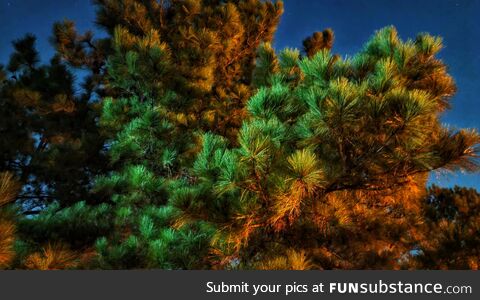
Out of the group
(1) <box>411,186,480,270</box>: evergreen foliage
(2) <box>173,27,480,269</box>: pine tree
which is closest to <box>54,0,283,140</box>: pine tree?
(2) <box>173,27,480,269</box>: pine tree

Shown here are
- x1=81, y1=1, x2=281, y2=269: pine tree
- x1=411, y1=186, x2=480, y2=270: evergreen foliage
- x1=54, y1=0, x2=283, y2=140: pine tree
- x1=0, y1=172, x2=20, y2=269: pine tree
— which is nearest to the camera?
x1=0, y1=172, x2=20, y2=269: pine tree

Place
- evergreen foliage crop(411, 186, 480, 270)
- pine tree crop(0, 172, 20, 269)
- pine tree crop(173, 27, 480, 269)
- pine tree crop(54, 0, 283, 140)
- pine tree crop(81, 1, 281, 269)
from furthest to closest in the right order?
pine tree crop(54, 0, 283, 140) < evergreen foliage crop(411, 186, 480, 270) < pine tree crop(81, 1, 281, 269) < pine tree crop(173, 27, 480, 269) < pine tree crop(0, 172, 20, 269)

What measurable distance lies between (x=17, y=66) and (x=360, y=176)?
7.47 metres

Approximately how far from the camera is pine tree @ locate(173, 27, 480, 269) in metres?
2.42

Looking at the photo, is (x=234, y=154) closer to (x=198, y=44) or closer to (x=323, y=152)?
(x=323, y=152)

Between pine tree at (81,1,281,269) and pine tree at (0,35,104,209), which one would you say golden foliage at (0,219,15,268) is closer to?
pine tree at (81,1,281,269)

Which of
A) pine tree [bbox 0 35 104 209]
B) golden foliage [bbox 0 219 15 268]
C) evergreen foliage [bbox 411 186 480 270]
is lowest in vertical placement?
golden foliage [bbox 0 219 15 268]

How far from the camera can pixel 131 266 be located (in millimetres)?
3391

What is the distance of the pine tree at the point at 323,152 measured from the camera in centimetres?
242

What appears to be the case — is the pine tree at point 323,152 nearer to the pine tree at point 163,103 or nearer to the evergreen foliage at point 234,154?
the evergreen foliage at point 234,154

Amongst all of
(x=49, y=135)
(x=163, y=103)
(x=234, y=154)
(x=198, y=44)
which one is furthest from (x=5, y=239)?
(x=49, y=135)

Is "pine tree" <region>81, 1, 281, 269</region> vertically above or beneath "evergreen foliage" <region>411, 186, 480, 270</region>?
above

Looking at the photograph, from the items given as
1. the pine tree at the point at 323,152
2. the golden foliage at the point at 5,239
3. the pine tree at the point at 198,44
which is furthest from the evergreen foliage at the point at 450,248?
the golden foliage at the point at 5,239

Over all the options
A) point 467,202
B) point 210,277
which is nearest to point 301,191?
point 210,277
